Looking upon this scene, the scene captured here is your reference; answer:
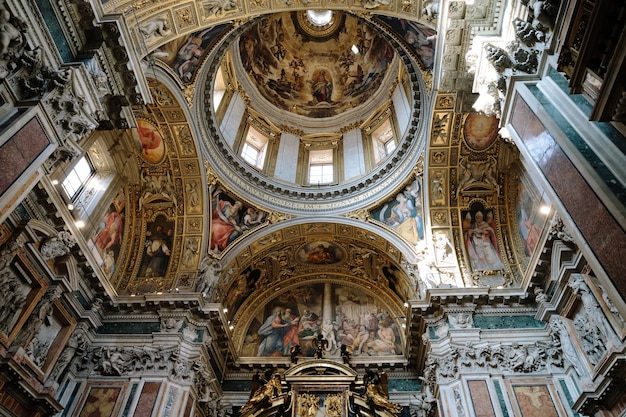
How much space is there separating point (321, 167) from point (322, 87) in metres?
5.05

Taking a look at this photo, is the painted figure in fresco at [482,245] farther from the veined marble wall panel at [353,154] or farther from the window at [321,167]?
the window at [321,167]

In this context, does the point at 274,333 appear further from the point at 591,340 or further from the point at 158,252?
the point at 591,340

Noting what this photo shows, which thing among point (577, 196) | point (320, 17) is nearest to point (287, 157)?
point (320, 17)

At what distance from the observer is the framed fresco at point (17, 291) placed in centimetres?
931

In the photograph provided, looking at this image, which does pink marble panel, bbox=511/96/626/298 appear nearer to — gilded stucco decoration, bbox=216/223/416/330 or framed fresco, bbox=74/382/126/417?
gilded stucco decoration, bbox=216/223/416/330

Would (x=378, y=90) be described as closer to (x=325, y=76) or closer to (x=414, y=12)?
(x=325, y=76)

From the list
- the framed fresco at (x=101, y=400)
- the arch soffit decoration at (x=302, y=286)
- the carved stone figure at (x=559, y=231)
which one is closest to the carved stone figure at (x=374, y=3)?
the carved stone figure at (x=559, y=231)

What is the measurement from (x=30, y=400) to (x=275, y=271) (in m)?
9.33

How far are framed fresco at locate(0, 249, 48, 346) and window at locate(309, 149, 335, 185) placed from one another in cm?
1105

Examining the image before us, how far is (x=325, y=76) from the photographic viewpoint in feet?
73.8

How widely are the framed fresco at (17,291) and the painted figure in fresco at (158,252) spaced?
179 inches

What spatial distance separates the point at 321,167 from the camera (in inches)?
774

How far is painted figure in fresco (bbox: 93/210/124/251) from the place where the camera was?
13453mm

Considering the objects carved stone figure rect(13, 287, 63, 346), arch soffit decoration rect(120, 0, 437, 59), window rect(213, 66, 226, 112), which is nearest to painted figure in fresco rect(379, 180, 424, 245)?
arch soffit decoration rect(120, 0, 437, 59)
